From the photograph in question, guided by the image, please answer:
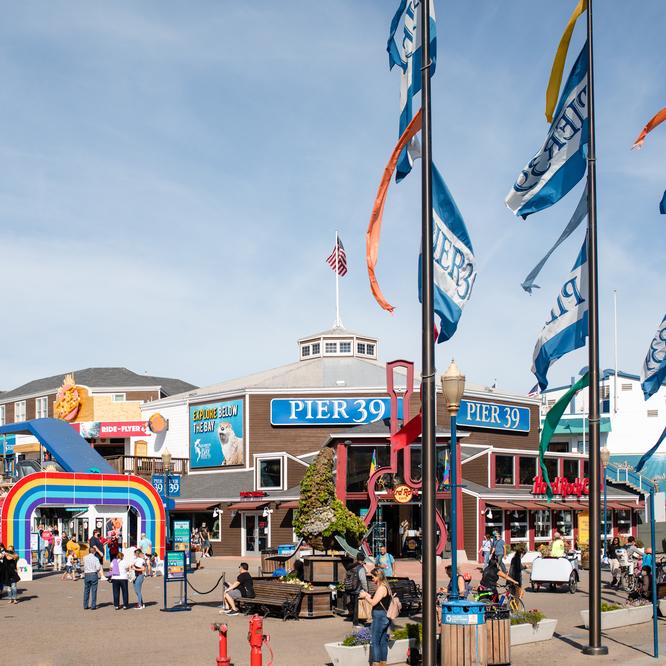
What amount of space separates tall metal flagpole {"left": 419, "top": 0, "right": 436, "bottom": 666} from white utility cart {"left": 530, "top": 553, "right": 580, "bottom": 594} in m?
17.7

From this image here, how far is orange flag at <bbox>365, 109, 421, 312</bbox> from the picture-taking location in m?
13.6

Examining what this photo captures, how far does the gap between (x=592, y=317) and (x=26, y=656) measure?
441 inches

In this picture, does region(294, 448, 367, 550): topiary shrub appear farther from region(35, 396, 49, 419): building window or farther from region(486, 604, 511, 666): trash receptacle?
region(35, 396, 49, 419): building window

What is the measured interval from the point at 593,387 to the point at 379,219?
5.59m

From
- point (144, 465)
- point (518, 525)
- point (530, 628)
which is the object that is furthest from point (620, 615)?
point (144, 465)

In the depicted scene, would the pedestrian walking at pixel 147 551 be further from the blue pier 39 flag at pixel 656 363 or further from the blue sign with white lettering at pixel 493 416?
the blue sign with white lettering at pixel 493 416

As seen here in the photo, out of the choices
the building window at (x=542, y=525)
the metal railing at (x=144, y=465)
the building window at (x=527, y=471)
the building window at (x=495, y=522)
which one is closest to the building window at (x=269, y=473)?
the metal railing at (x=144, y=465)

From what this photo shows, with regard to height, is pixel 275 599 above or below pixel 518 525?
above

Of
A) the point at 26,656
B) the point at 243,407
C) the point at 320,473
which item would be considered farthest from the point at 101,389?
the point at 26,656

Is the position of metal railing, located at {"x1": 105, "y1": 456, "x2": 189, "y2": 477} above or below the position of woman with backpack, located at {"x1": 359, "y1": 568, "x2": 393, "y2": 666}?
above

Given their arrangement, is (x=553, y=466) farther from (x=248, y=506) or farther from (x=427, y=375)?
(x=427, y=375)

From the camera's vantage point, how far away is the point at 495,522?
46.1 meters

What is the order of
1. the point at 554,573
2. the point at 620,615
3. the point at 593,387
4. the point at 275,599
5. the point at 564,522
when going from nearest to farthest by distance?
the point at 593,387, the point at 620,615, the point at 275,599, the point at 554,573, the point at 564,522

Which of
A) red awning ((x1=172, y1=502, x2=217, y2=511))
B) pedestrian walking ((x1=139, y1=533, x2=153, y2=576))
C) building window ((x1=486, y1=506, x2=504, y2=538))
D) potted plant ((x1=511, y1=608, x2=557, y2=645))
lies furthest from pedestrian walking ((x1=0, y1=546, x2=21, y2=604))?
building window ((x1=486, y1=506, x2=504, y2=538))
